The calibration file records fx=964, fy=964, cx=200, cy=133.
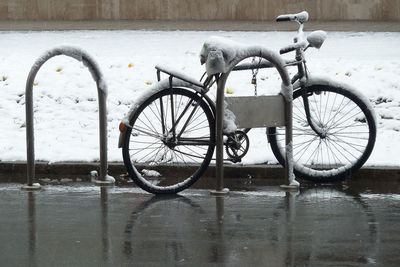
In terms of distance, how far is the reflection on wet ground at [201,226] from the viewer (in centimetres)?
575

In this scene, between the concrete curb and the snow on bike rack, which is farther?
the concrete curb

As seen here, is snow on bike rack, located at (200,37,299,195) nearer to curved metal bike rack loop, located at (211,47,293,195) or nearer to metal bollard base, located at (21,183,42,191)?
curved metal bike rack loop, located at (211,47,293,195)

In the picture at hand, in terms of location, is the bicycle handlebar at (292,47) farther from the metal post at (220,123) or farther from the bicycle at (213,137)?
the metal post at (220,123)

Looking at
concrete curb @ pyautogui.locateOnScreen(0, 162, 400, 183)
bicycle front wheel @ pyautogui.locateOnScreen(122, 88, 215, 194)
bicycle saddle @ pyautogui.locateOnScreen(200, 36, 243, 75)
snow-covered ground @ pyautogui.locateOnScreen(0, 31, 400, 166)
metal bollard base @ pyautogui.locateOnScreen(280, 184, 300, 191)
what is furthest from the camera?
snow-covered ground @ pyautogui.locateOnScreen(0, 31, 400, 166)

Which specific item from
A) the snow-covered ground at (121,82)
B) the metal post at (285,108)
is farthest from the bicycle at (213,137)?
the snow-covered ground at (121,82)

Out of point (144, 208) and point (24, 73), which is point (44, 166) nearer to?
point (144, 208)

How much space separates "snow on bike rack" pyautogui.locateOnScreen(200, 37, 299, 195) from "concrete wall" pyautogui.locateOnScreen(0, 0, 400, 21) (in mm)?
7697

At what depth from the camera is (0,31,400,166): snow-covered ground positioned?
9.69 metres

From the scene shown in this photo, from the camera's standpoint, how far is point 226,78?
26.1 feet

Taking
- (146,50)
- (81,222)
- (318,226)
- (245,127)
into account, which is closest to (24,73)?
(146,50)

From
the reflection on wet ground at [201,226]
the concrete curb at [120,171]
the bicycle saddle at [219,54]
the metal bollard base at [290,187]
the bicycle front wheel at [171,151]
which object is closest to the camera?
the reflection on wet ground at [201,226]

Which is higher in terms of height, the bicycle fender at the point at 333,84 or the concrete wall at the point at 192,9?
the concrete wall at the point at 192,9

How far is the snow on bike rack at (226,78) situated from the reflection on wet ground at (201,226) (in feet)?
0.95

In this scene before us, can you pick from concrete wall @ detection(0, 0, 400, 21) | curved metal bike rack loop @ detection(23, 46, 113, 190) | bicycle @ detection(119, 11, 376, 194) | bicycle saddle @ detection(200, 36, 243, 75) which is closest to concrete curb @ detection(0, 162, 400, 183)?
bicycle @ detection(119, 11, 376, 194)
